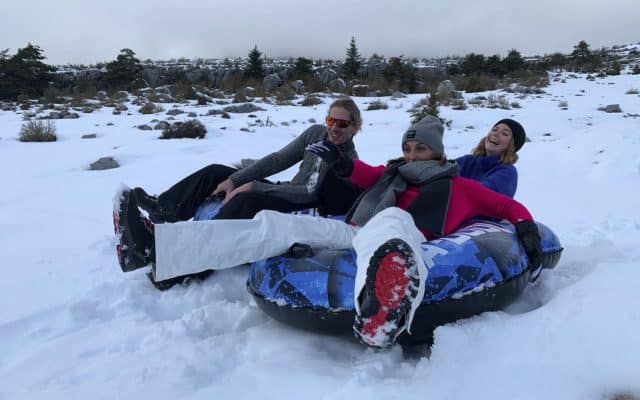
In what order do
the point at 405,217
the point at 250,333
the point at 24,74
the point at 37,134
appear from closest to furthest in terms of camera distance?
the point at 405,217 → the point at 250,333 → the point at 37,134 → the point at 24,74

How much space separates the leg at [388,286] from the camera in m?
1.62

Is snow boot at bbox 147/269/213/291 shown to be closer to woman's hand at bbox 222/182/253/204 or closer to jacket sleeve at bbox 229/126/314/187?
woman's hand at bbox 222/182/253/204

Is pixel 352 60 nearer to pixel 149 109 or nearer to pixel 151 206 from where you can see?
pixel 149 109

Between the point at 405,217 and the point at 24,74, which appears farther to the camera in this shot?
the point at 24,74

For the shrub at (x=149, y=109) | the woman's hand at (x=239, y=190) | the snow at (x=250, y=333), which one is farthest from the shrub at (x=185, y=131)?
the woman's hand at (x=239, y=190)

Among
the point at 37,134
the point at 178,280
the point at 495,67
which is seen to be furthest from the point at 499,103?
the point at 178,280

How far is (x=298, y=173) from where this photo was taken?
3268 mm

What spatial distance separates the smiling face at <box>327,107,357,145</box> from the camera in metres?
3.21

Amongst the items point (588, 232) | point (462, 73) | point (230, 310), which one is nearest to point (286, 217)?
point (230, 310)

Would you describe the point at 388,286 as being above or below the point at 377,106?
below

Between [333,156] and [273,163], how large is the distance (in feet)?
2.18

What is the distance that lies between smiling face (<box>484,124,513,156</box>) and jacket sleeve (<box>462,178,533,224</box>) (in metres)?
0.80

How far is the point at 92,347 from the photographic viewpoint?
6.77 ft

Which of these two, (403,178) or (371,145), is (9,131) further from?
(403,178)
